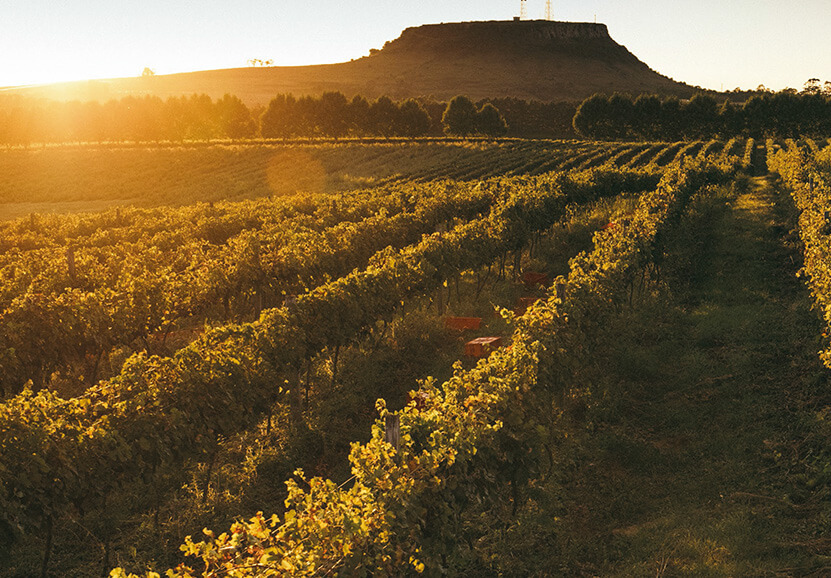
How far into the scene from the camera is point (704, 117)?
9775 cm

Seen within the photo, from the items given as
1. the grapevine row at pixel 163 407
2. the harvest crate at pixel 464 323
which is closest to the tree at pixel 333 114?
the harvest crate at pixel 464 323

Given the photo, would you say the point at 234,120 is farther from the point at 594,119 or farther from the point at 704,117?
the point at 704,117

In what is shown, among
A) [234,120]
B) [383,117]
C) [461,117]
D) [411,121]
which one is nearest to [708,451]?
[411,121]

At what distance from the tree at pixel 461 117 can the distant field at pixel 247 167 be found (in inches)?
1039

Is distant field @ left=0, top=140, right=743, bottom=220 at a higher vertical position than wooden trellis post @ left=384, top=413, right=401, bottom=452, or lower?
higher

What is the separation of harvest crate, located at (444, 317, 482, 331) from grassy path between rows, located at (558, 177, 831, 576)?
143 inches

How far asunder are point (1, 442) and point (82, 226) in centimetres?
2249

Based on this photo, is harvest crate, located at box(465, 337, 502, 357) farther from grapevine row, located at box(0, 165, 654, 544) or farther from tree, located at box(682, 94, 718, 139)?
tree, located at box(682, 94, 718, 139)

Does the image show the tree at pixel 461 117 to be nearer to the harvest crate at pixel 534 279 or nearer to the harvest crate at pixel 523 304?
the harvest crate at pixel 534 279

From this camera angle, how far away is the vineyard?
705cm

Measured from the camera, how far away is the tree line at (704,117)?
9531 cm

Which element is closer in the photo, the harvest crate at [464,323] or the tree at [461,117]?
the harvest crate at [464,323]

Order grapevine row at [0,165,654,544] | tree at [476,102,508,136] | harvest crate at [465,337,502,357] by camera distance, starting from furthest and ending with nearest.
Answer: tree at [476,102,508,136] → harvest crate at [465,337,502,357] → grapevine row at [0,165,654,544]

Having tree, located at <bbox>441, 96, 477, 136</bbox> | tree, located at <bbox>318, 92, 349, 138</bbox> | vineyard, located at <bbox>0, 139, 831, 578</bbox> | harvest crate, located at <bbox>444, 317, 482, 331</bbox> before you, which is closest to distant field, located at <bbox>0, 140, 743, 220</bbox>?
tree, located at <bbox>441, 96, 477, 136</bbox>
